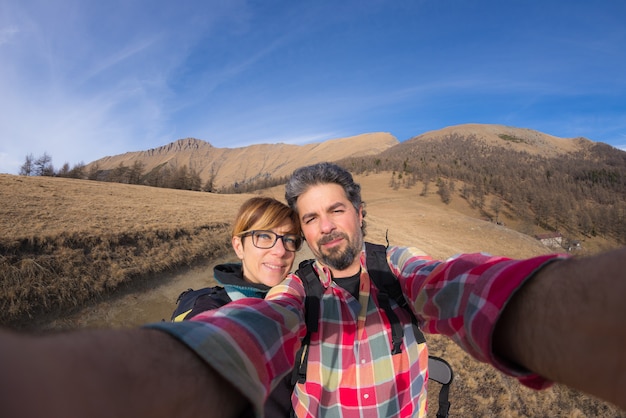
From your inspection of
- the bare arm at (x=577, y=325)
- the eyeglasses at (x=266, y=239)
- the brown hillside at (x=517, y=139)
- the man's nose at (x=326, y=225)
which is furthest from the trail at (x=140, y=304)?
the brown hillside at (x=517, y=139)

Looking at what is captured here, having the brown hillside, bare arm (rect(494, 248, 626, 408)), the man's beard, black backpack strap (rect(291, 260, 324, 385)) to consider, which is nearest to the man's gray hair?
the man's beard

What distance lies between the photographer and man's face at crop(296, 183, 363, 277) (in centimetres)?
219

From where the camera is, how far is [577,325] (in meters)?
0.65

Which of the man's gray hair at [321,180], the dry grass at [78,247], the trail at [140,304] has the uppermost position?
A: the man's gray hair at [321,180]

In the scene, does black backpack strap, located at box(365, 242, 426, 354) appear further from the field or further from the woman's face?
the field

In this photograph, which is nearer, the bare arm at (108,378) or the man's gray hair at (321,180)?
the bare arm at (108,378)

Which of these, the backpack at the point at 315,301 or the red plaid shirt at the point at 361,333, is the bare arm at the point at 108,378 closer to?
the red plaid shirt at the point at 361,333

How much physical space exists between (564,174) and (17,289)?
119 meters

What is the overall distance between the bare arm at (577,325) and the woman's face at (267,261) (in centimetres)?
186

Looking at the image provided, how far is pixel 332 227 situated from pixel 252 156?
175181 millimetres

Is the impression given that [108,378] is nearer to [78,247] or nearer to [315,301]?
[315,301]

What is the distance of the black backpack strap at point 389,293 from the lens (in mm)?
1752

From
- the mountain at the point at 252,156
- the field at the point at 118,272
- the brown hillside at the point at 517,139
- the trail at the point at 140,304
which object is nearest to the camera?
the field at the point at 118,272

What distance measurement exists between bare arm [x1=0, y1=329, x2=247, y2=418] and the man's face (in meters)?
1.45
